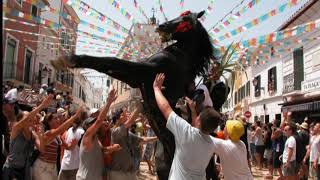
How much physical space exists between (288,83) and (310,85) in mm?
3504

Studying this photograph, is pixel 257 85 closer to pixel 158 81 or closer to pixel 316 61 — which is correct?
pixel 316 61

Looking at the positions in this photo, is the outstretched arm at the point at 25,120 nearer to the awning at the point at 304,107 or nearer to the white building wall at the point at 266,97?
the awning at the point at 304,107

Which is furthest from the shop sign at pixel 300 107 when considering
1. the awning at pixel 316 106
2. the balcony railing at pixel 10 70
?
the balcony railing at pixel 10 70

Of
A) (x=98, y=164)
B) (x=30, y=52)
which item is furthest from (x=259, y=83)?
(x=98, y=164)

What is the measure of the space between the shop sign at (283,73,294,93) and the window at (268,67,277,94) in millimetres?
2291

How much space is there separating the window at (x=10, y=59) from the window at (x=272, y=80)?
683 inches

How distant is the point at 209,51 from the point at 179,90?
57cm

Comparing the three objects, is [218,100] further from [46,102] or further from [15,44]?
[15,44]

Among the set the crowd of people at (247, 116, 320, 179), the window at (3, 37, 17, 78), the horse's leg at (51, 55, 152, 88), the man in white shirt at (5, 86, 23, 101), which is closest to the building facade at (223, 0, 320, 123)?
the crowd of people at (247, 116, 320, 179)

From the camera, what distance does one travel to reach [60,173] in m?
6.18

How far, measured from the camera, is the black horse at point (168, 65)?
3.22 meters

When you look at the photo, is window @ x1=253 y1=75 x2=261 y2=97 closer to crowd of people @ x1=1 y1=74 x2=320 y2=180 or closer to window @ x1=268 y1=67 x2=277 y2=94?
window @ x1=268 y1=67 x2=277 y2=94

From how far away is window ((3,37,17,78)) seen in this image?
73.9 feet

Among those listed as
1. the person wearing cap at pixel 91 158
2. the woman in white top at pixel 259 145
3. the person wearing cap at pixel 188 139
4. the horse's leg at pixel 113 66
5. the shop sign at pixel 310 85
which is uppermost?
the shop sign at pixel 310 85
